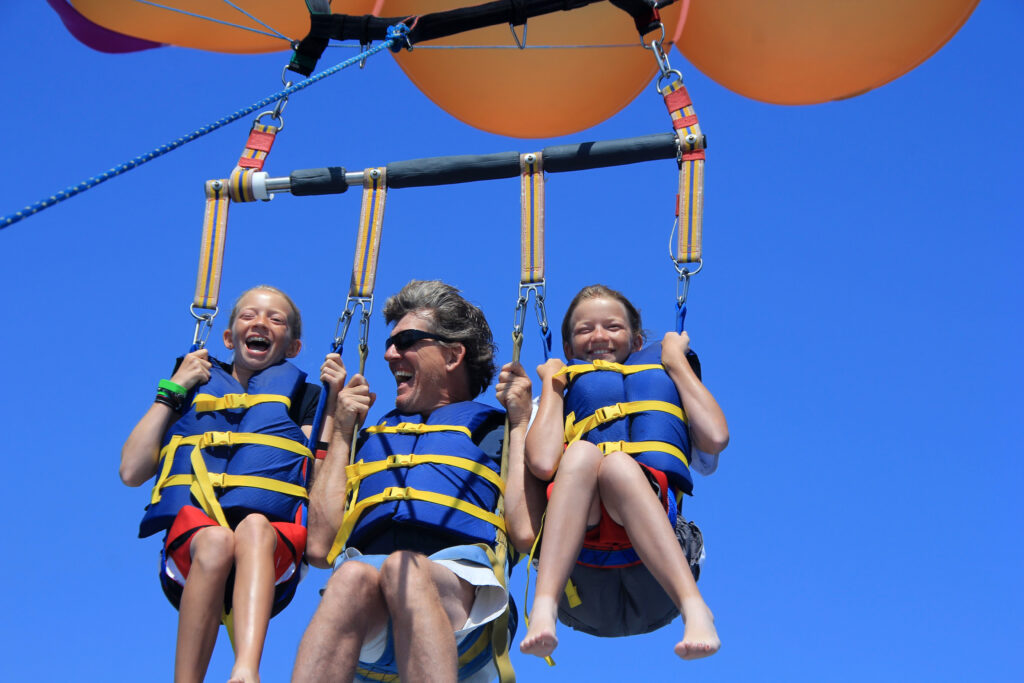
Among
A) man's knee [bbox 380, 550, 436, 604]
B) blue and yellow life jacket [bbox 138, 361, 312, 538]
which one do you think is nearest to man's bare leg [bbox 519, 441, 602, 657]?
man's knee [bbox 380, 550, 436, 604]

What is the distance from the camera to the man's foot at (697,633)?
3.56 meters

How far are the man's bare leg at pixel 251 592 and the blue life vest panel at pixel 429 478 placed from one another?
313 millimetres

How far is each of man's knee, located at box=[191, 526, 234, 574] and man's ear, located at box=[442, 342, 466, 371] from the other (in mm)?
1130

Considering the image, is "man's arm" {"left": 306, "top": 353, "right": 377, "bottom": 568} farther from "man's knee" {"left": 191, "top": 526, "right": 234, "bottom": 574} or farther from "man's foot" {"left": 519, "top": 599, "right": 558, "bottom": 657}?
"man's foot" {"left": 519, "top": 599, "right": 558, "bottom": 657}

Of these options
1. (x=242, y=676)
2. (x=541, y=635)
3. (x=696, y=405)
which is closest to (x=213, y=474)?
(x=242, y=676)

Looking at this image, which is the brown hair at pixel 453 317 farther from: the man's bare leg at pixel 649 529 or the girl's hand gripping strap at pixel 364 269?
the man's bare leg at pixel 649 529

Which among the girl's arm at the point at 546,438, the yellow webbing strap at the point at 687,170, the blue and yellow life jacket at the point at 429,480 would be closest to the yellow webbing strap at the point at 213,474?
the blue and yellow life jacket at the point at 429,480

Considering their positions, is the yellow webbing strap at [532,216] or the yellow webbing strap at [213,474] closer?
the yellow webbing strap at [213,474]

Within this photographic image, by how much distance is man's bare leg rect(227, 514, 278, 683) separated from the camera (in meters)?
3.68

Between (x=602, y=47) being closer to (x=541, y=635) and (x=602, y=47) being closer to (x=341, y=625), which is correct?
(x=541, y=635)

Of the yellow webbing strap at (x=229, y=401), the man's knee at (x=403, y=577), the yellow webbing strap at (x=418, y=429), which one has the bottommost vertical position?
the man's knee at (x=403, y=577)

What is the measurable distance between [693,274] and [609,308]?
0.41 metres

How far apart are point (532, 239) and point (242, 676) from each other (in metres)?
2.05

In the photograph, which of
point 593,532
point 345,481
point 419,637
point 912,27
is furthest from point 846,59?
point 419,637
